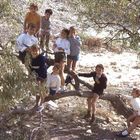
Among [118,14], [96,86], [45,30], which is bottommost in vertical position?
[96,86]

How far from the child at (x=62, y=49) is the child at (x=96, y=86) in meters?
0.48

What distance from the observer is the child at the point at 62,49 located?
36.0ft

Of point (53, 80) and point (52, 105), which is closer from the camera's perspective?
point (53, 80)

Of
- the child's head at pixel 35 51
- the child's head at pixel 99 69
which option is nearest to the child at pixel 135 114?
the child's head at pixel 99 69

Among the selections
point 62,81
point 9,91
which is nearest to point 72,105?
point 62,81

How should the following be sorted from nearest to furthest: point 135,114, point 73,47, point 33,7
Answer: point 135,114 → point 73,47 → point 33,7

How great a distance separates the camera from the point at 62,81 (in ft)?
36.2

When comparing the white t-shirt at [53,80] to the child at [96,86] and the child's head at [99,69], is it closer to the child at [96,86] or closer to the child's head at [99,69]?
the child at [96,86]

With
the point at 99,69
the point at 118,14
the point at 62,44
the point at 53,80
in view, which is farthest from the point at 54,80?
the point at 118,14

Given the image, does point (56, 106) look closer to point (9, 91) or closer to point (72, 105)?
point (72, 105)

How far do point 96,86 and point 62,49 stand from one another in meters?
1.07

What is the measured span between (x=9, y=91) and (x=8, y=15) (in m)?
4.03

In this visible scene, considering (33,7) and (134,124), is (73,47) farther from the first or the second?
(134,124)

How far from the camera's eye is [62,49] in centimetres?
1121
